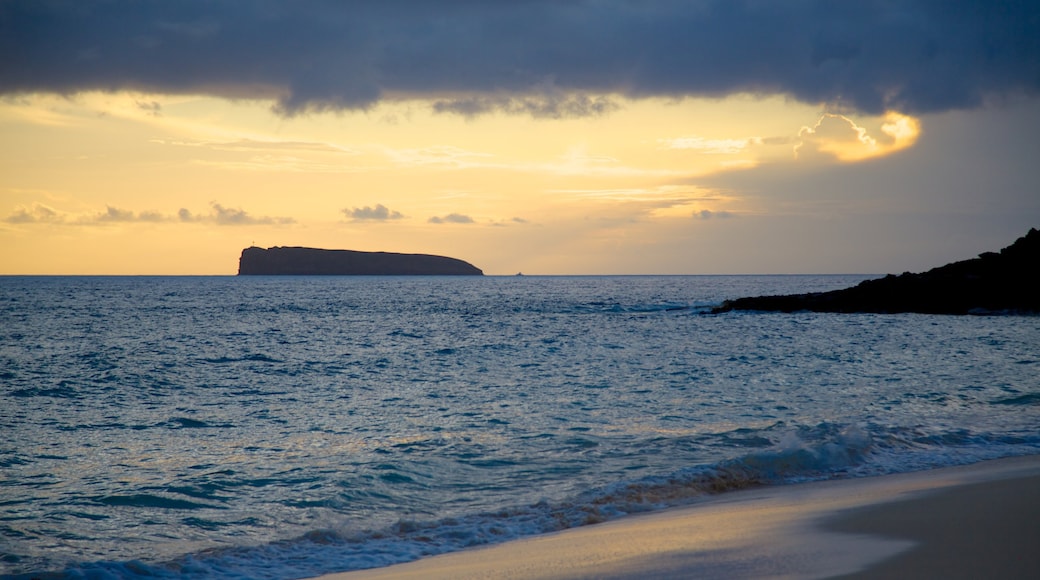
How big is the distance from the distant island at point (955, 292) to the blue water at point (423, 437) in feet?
68.1

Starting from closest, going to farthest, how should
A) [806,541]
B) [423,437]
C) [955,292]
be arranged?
[806,541] → [423,437] → [955,292]

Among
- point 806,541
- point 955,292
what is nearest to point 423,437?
point 806,541

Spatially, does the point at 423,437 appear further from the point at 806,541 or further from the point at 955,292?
the point at 955,292

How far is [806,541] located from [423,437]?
8.92 metres

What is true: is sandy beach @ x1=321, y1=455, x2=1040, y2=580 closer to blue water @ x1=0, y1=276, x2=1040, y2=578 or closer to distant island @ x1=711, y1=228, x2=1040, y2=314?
blue water @ x1=0, y1=276, x2=1040, y2=578

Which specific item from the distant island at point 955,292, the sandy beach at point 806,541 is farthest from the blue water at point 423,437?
the distant island at point 955,292

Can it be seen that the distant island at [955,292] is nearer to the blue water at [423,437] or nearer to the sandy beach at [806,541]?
the blue water at [423,437]

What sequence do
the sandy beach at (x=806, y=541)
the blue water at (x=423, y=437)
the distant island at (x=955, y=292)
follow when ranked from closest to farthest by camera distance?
the sandy beach at (x=806, y=541), the blue water at (x=423, y=437), the distant island at (x=955, y=292)

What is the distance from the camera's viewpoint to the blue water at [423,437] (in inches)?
359

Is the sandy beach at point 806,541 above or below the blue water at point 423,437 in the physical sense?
above

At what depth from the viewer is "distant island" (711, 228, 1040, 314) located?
51.7 m

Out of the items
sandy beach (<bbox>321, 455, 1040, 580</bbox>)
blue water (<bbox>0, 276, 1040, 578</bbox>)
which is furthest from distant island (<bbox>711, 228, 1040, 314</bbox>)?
sandy beach (<bbox>321, 455, 1040, 580</bbox>)

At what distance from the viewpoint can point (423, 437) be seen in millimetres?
14797

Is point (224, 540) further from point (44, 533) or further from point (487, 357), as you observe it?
point (487, 357)
